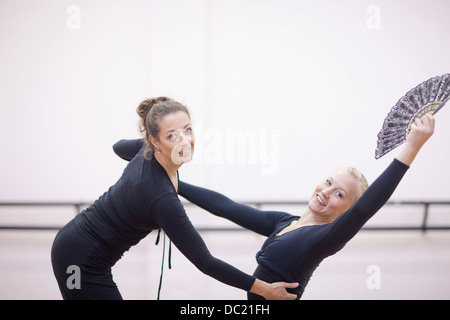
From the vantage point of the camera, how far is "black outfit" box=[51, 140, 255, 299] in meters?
1.18

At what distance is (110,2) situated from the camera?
7.74 feet

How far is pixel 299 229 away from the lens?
130 centimetres

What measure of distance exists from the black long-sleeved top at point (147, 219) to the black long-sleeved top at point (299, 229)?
0.13m

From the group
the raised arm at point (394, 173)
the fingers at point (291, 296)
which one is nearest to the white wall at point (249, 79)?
the fingers at point (291, 296)

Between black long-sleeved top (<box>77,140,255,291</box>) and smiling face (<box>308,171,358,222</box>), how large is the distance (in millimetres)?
314

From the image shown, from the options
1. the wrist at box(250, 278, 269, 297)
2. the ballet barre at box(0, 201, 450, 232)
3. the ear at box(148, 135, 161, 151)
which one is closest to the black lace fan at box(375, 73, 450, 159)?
the wrist at box(250, 278, 269, 297)

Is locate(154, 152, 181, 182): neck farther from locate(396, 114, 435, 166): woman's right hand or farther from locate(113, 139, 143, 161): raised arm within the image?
locate(396, 114, 435, 166): woman's right hand

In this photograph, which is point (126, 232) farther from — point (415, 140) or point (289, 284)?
point (415, 140)

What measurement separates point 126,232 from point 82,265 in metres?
0.18

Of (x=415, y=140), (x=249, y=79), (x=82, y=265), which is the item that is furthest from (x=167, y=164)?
(x=249, y=79)

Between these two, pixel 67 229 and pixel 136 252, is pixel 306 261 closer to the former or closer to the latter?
pixel 67 229
